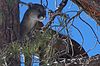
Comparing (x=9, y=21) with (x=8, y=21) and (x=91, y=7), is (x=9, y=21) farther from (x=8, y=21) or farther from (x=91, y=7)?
A: (x=91, y=7)

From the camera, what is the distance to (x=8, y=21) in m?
2.96

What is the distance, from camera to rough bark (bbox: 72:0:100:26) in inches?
127

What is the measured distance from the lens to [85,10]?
3.31 m

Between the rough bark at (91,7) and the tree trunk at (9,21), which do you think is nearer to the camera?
the tree trunk at (9,21)

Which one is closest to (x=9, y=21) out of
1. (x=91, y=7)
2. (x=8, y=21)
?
(x=8, y=21)

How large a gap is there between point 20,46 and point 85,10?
84 centimetres

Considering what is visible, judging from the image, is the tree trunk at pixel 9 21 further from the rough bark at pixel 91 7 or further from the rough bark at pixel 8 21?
the rough bark at pixel 91 7

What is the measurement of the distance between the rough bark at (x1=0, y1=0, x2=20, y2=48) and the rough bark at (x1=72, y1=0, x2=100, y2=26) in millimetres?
492

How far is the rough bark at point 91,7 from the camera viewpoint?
3.21 metres

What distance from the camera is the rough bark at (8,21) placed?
291 centimetres

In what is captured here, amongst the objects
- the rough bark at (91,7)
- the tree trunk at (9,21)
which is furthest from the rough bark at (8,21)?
the rough bark at (91,7)

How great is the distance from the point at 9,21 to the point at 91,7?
59 cm

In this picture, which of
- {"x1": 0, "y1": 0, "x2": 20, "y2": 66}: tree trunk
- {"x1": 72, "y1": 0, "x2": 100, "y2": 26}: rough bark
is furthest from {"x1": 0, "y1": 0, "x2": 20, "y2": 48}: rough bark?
{"x1": 72, "y1": 0, "x2": 100, "y2": 26}: rough bark

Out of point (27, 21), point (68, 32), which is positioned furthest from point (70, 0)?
point (68, 32)
